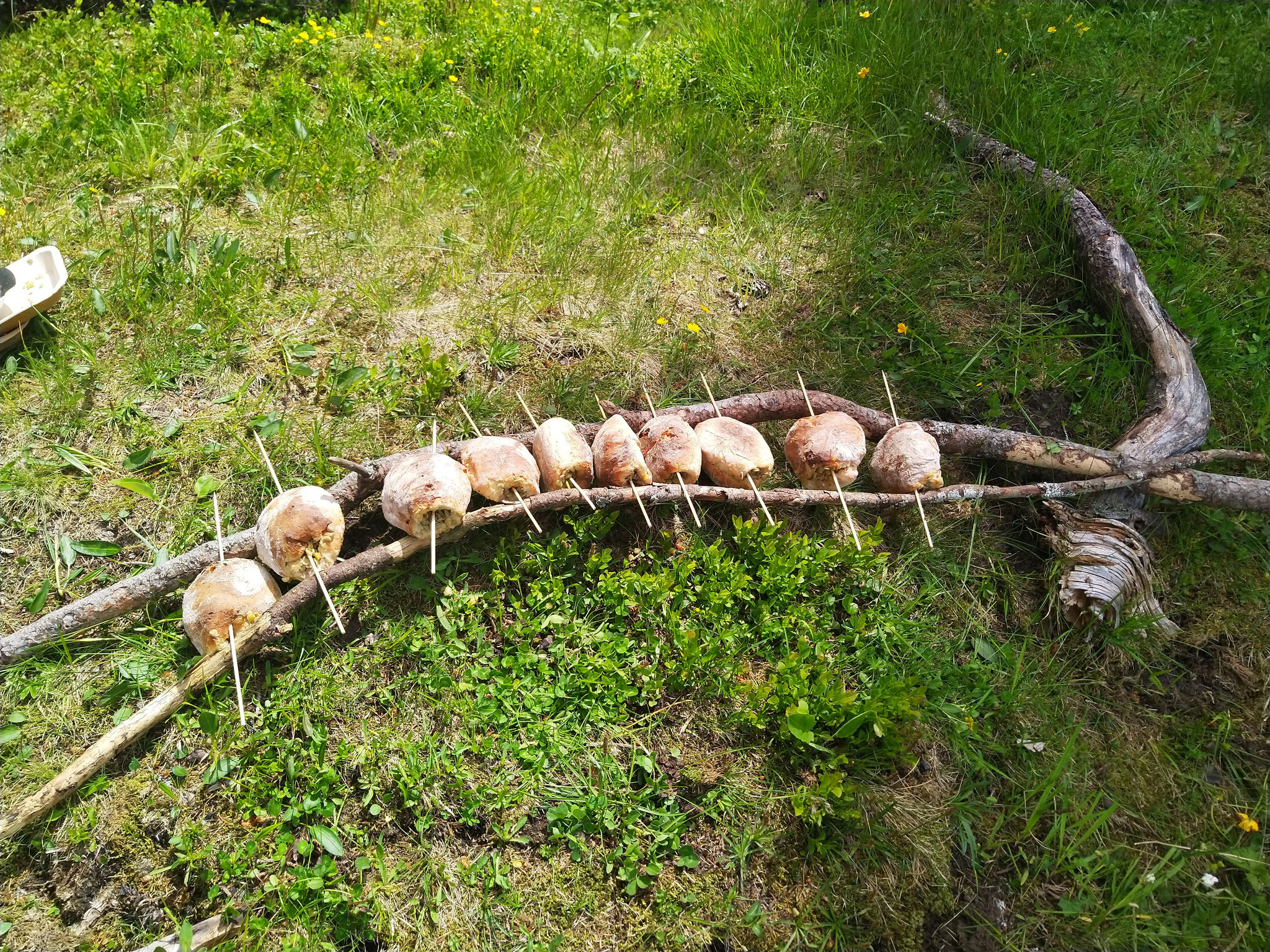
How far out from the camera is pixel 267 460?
9.61 feet

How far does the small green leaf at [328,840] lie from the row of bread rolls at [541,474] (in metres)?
0.68

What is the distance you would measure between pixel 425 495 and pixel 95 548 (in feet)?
4.26

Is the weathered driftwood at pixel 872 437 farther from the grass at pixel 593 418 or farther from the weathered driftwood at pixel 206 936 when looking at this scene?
the weathered driftwood at pixel 206 936

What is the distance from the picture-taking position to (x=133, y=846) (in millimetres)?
2395

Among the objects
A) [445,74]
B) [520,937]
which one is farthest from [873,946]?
[445,74]

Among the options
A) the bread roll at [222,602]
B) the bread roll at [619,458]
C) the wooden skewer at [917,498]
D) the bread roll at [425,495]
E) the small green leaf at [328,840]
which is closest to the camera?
the small green leaf at [328,840]

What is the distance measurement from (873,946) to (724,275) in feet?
9.68

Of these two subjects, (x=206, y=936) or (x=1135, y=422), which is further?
(x=1135, y=422)

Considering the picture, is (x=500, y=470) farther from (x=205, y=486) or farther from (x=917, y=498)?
(x=917, y=498)

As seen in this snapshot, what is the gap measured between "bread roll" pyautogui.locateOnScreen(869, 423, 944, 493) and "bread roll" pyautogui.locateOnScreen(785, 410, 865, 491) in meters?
0.09

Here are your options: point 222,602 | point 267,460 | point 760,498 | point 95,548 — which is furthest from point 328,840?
point 760,498

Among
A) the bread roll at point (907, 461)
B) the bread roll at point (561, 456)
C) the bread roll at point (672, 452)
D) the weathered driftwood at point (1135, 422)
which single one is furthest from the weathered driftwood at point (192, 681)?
→ the weathered driftwood at point (1135, 422)

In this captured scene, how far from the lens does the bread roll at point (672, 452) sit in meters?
2.99

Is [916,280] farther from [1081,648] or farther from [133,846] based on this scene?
[133,846]
